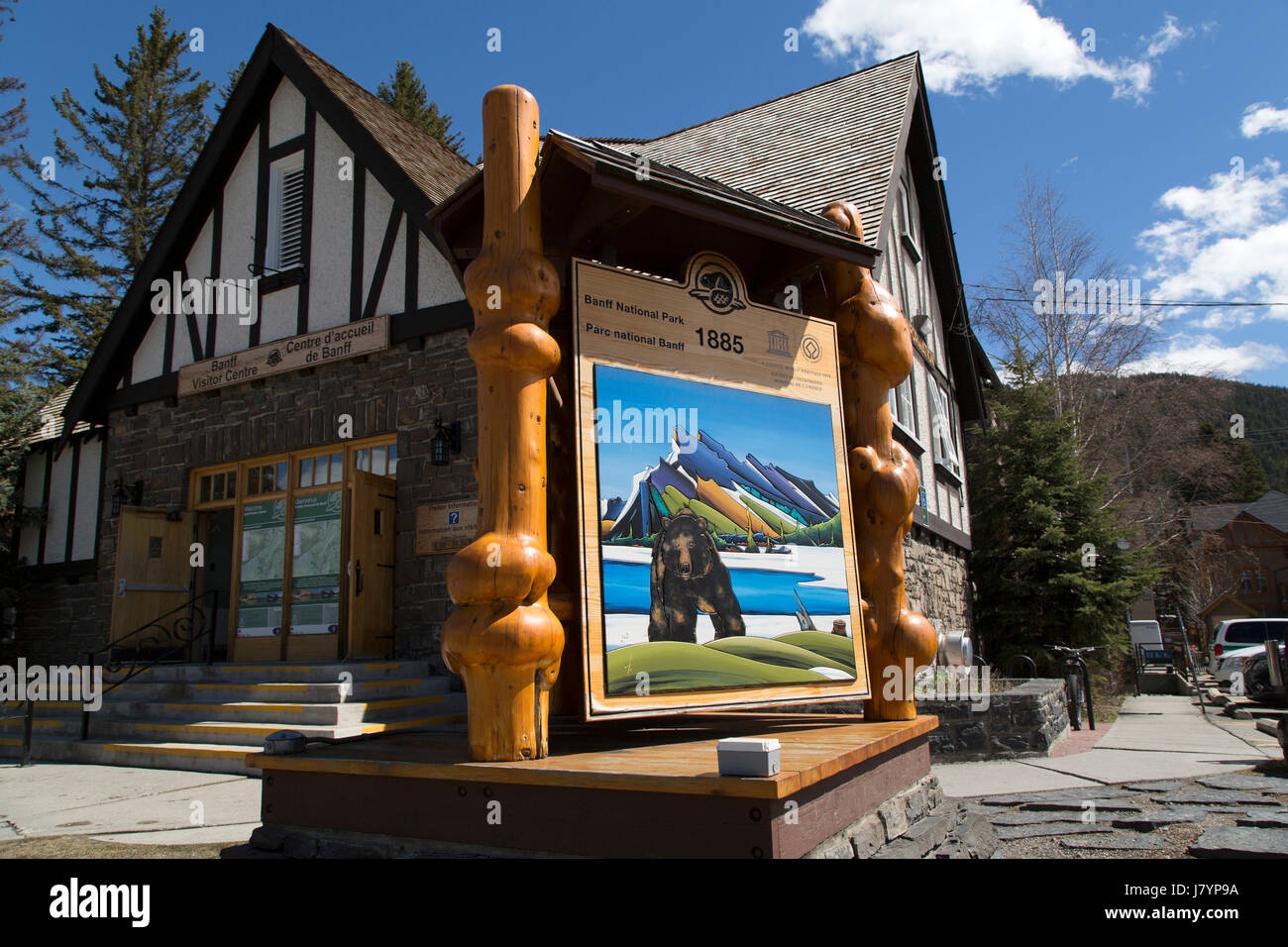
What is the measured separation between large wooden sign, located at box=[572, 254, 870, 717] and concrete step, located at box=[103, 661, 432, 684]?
5.16 m

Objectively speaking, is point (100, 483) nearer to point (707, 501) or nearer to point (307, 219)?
point (307, 219)

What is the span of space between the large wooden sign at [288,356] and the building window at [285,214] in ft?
4.12

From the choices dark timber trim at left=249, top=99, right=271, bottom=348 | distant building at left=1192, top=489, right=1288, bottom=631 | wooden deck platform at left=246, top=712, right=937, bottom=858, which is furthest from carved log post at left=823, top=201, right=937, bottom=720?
distant building at left=1192, top=489, right=1288, bottom=631

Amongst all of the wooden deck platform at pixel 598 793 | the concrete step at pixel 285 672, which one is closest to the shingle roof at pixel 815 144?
the wooden deck platform at pixel 598 793

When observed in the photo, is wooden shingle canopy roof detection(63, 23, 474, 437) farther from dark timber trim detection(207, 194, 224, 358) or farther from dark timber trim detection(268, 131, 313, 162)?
dark timber trim detection(268, 131, 313, 162)

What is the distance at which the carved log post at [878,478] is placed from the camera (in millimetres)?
4184

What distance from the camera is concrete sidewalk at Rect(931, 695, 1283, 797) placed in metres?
6.22

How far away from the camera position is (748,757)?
2396 millimetres

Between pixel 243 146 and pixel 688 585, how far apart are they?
11.1 metres

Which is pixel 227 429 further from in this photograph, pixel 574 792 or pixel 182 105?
pixel 182 105

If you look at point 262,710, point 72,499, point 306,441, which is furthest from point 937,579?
point 72,499

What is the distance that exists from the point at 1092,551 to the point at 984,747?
8.91 m

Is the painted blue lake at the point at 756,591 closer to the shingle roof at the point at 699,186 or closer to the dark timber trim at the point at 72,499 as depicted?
the shingle roof at the point at 699,186

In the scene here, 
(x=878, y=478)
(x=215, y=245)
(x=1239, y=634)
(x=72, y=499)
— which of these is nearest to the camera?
(x=878, y=478)
